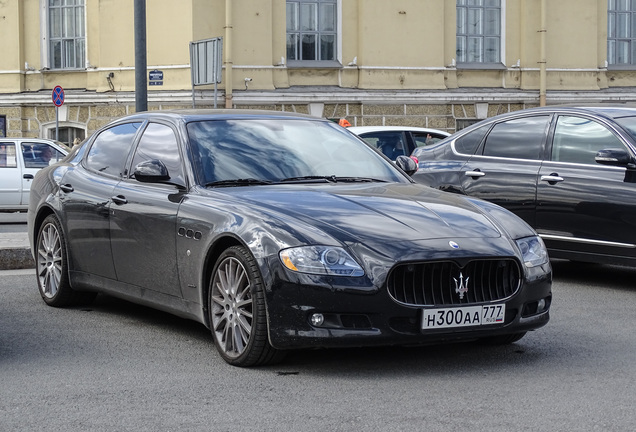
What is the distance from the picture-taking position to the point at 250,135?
754 centimetres

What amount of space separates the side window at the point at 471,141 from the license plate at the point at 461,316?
4826 millimetres

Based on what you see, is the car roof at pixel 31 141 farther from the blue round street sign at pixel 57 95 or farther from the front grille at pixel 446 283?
the front grille at pixel 446 283

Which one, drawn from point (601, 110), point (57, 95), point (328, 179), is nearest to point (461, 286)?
point (328, 179)

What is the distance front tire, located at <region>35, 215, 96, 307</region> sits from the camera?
8.65 metres

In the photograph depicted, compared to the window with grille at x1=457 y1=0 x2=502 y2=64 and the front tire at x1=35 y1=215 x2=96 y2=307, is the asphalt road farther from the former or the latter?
the window with grille at x1=457 y1=0 x2=502 y2=64

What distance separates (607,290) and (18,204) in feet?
43.4

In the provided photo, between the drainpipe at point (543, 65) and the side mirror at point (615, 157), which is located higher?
the drainpipe at point (543, 65)

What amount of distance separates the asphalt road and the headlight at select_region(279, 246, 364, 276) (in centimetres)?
58

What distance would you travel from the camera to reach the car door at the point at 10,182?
20.4 metres

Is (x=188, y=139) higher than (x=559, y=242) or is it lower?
higher

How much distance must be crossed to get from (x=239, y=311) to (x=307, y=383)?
0.66 metres

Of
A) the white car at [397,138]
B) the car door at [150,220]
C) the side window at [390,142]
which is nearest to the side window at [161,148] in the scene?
the car door at [150,220]

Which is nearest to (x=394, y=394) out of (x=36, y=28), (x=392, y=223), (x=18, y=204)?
(x=392, y=223)

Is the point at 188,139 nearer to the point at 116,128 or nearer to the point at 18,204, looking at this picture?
the point at 116,128
